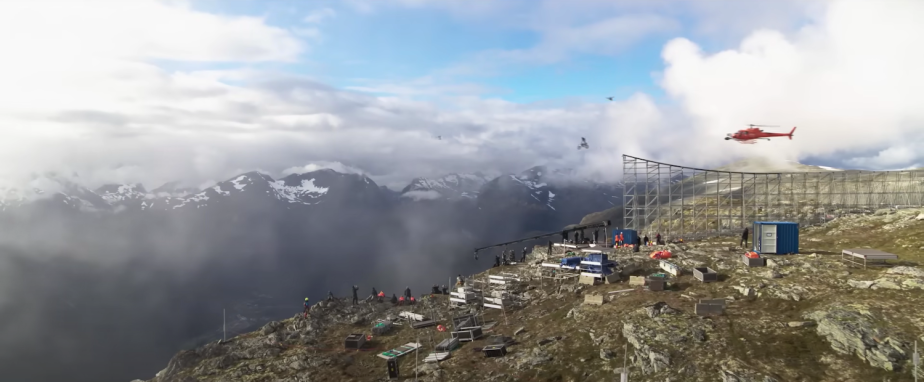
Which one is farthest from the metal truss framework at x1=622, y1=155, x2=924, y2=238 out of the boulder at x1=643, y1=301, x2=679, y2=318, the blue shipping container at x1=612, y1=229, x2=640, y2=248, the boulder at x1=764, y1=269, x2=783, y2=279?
the boulder at x1=643, y1=301, x2=679, y2=318

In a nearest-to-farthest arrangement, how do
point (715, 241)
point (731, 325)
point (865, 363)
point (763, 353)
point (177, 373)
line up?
point (865, 363) < point (763, 353) < point (731, 325) < point (177, 373) < point (715, 241)

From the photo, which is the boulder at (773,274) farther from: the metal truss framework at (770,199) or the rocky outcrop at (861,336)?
the metal truss framework at (770,199)

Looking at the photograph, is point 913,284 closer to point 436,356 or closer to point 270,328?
point 436,356

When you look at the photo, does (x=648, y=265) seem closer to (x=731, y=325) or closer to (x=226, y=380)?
(x=731, y=325)

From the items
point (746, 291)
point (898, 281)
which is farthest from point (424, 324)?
point (898, 281)

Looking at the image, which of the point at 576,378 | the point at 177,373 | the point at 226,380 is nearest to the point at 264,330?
the point at 177,373

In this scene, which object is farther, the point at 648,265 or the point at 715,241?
the point at 715,241

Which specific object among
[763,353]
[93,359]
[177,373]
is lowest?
[93,359]

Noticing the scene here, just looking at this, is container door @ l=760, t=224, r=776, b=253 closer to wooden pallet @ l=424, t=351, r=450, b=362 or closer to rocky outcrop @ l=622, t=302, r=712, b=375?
rocky outcrop @ l=622, t=302, r=712, b=375

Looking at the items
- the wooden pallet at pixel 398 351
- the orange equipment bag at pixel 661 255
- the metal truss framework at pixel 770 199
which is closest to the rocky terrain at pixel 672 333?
the wooden pallet at pixel 398 351
